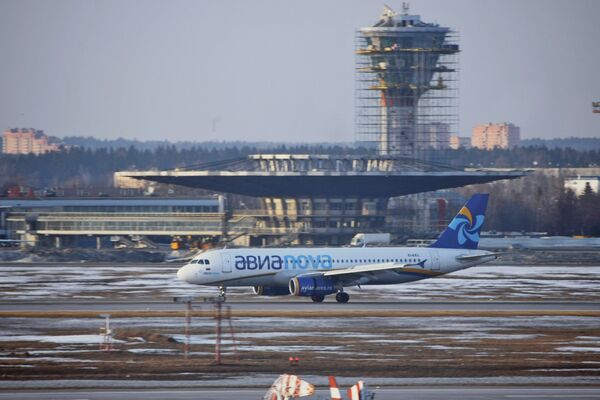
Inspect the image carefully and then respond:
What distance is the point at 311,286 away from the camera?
64938mm

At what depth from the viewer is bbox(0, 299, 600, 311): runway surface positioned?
2372 inches

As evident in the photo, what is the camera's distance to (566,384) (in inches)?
1427

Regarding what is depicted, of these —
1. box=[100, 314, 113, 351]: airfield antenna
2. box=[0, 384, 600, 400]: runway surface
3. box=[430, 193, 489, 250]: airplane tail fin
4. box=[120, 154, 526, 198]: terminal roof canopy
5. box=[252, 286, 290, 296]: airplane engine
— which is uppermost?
box=[120, 154, 526, 198]: terminal roof canopy

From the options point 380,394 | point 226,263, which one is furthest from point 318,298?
point 380,394

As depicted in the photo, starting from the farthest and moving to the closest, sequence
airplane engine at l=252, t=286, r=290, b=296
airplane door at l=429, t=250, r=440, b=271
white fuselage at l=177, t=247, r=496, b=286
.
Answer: airplane door at l=429, t=250, r=440, b=271 → airplane engine at l=252, t=286, r=290, b=296 → white fuselage at l=177, t=247, r=496, b=286

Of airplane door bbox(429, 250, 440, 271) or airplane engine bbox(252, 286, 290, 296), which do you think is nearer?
airplane engine bbox(252, 286, 290, 296)

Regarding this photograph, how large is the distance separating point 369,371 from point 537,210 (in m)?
147

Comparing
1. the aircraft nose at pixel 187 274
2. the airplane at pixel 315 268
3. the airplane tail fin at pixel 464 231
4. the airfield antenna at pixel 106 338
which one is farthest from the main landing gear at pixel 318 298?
the airfield antenna at pixel 106 338

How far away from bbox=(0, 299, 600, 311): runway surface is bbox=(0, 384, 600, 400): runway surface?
25.0m

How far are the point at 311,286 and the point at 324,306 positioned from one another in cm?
242

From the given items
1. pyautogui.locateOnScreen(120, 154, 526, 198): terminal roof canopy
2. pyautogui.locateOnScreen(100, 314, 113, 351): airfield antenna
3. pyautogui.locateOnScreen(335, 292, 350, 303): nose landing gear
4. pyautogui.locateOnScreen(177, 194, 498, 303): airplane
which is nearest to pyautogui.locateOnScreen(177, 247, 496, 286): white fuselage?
pyautogui.locateOnScreen(177, 194, 498, 303): airplane

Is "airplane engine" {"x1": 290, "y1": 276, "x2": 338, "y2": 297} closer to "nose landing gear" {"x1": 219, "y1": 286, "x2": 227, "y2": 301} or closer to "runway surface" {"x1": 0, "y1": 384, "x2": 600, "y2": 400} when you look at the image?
"nose landing gear" {"x1": 219, "y1": 286, "x2": 227, "y2": 301}

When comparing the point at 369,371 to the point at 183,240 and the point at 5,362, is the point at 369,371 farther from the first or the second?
the point at 183,240

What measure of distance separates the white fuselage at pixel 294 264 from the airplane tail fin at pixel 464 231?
4.58 feet
